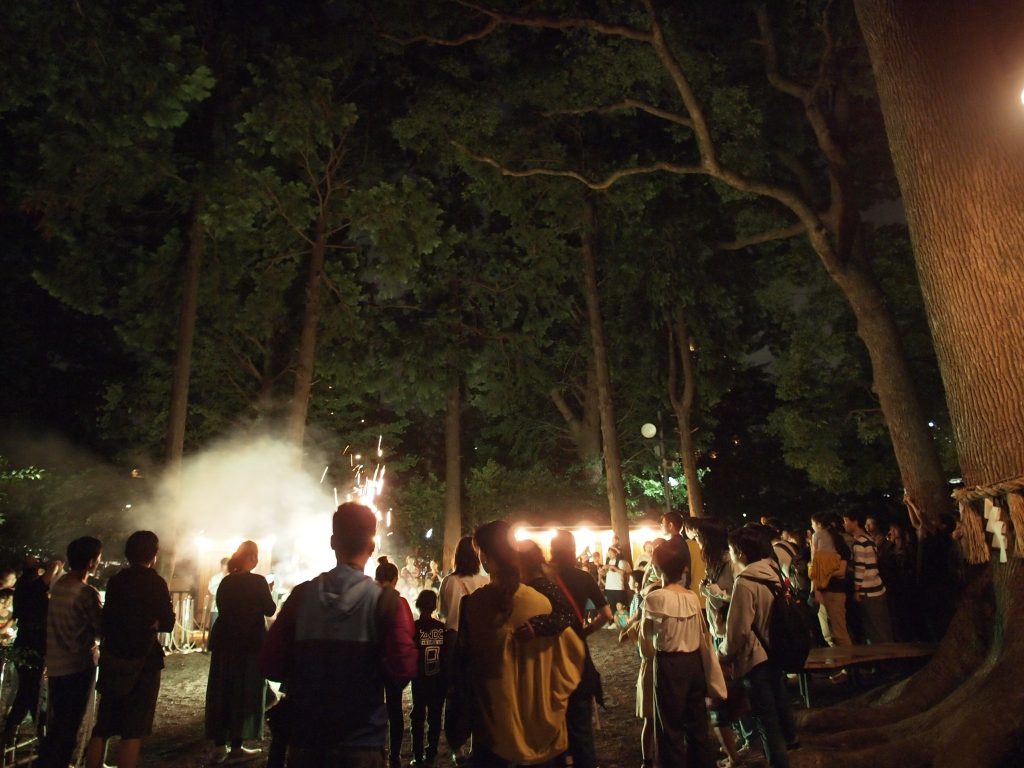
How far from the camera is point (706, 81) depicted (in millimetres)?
13906

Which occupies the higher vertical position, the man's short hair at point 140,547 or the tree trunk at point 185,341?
the tree trunk at point 185,341

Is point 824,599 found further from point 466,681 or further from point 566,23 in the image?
point 566,23

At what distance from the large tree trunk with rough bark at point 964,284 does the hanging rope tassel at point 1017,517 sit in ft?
0.05

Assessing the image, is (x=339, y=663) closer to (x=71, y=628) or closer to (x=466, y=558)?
(x=466, y=558)

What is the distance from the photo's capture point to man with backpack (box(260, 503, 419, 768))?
300cm

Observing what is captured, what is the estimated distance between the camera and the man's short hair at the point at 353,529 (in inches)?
128

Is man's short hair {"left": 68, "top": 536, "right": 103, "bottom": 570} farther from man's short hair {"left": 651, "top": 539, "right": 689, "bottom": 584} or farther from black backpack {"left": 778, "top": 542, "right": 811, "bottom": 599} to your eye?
black backpack {"left": 778, "top": 542, "right": 811, "bottom": 599}

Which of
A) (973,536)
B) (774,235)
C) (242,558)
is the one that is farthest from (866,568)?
(774,235)

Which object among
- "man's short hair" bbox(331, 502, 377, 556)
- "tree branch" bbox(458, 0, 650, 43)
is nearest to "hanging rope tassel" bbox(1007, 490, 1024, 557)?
"man's short hair" bbox(331, 502, 377, 556)

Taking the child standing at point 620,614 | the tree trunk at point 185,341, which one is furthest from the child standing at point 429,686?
the tree trunk at point 185,341

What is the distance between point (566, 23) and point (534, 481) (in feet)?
61.1

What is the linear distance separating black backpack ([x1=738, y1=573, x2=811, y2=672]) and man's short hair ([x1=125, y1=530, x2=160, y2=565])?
4.65m

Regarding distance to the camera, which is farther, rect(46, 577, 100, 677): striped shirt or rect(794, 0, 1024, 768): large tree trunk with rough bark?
rect(46, 577, 100, 677): striped shirt

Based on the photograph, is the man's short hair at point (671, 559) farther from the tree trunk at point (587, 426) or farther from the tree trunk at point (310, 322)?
the tree trunk at point (587, 426)
